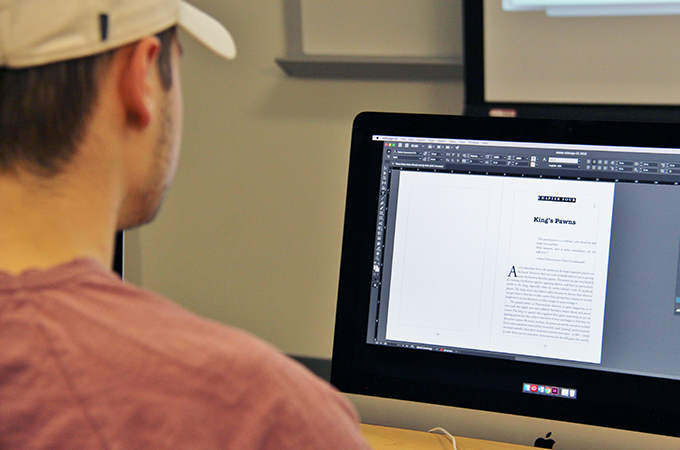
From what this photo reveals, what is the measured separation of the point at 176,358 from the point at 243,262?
0.74 metres

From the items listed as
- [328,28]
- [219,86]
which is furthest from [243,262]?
[328,28]

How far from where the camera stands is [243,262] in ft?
3.38

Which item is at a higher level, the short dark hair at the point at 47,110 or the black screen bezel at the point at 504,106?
the black screen bezel at the point at 504,106

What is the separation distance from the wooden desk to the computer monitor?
2.6 inches

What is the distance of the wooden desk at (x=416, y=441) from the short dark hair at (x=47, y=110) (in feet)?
1.62

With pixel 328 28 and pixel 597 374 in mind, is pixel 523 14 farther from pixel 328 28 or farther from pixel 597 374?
pixel 597 374

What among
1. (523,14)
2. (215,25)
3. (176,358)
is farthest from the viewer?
(523,14)

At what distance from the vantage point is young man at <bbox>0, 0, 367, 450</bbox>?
283mm

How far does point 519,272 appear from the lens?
0.65 meters

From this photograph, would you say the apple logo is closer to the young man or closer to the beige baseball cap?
the young man

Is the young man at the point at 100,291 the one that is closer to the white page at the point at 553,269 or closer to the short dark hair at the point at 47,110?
the short dark hair at the point at 47,110

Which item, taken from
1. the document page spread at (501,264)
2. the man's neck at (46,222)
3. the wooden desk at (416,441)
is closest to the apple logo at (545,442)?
the wooden desk at (416,441)

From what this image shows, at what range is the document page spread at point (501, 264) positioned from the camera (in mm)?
632

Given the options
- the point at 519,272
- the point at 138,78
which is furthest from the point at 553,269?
the point at 138,78
